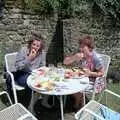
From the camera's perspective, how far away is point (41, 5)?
8.69 meters

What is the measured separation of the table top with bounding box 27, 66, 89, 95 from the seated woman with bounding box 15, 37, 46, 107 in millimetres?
315

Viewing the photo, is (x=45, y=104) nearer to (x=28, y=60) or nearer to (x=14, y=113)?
(x=28, y=60)

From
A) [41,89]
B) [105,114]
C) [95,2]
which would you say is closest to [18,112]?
[41,89]

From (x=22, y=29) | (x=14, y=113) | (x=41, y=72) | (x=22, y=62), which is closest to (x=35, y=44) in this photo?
(x=22, y=62)

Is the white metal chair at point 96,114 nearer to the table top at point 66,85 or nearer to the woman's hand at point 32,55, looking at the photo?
the table top at point 66,85

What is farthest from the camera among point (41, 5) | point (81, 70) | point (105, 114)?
point (41, 5)

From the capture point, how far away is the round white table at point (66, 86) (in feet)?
19.2

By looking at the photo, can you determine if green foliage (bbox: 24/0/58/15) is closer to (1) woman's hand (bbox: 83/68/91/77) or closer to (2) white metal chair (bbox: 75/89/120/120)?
(1) woman's hand (bbox: 83/68/91/77)

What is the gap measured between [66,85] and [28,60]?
933 mm

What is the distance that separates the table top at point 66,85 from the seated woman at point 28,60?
12.4 inches

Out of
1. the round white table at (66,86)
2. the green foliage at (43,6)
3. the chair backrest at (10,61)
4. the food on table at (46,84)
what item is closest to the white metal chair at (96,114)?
the round white table at (66,86)

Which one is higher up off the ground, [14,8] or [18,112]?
[14,8]

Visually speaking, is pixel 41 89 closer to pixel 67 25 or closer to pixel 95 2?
pixel 67 25

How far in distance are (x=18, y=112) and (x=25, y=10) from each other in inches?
135
